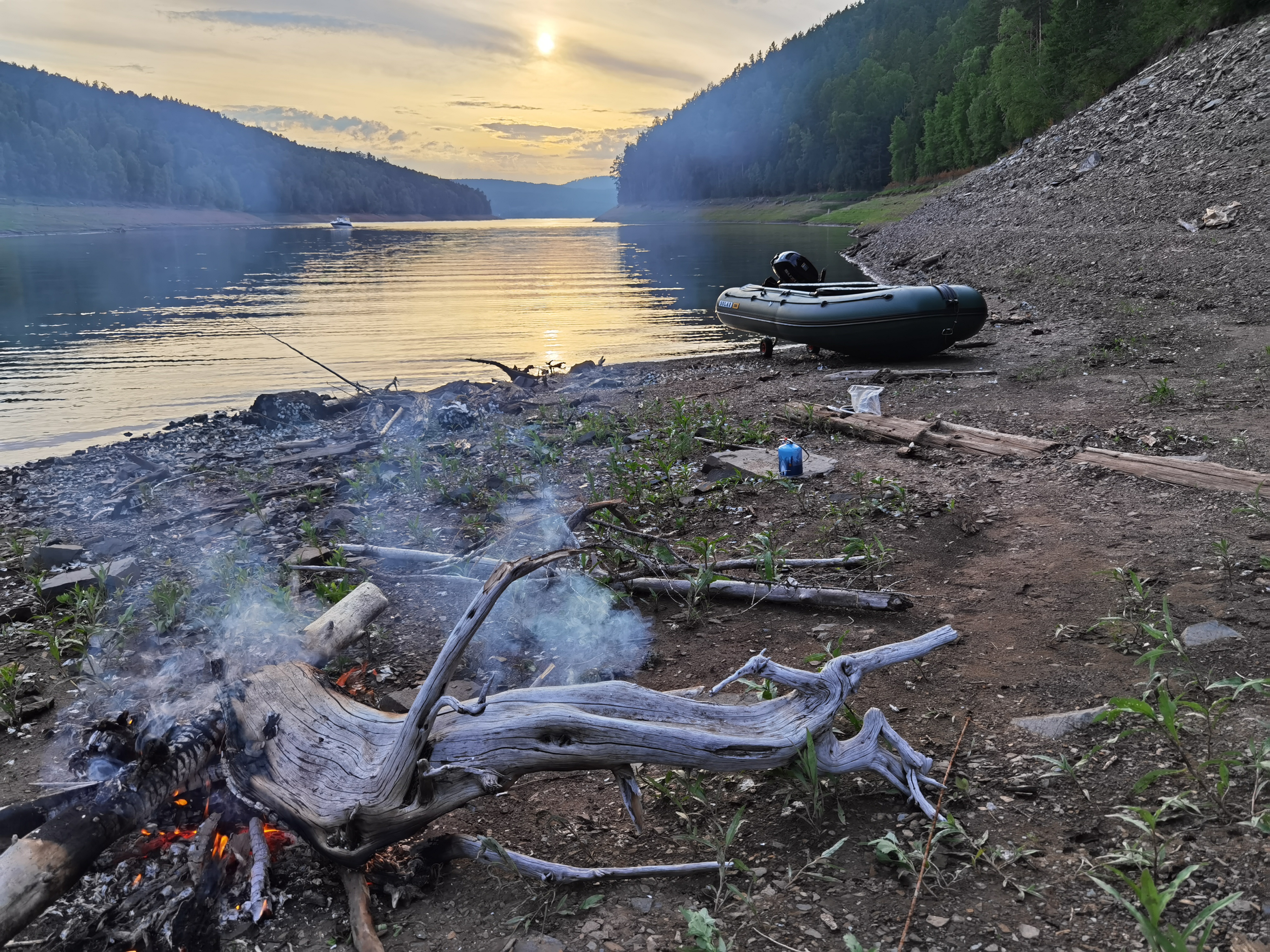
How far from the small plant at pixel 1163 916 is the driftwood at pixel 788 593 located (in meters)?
2.50

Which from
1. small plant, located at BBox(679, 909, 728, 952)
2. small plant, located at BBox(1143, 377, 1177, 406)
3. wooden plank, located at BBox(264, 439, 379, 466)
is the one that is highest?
small plant, located at BBox(1143, 377, 1177, 406)

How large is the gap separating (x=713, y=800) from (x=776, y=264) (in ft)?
51.9

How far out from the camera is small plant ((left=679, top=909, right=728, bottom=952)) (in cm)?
250

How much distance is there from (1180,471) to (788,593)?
355cm

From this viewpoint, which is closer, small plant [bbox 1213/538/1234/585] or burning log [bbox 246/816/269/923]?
burning log [bbox 246/816/269/923]

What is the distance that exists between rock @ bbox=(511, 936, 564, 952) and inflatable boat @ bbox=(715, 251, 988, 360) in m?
12.8

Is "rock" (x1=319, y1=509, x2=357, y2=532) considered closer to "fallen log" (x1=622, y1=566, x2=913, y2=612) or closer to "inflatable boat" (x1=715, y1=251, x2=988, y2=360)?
"fallen log" (x1=622, y1=566, x2=913, y2=612)

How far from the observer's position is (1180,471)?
6.26 m

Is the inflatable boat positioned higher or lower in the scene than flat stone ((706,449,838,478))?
higher

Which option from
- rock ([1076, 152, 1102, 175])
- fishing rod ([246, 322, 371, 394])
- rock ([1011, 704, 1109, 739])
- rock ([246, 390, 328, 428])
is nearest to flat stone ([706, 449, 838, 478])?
rock ([1011, 704, 1109, 739])

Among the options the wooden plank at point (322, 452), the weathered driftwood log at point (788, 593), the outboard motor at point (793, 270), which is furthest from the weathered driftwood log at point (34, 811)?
the outboard motor at point (793, 270)

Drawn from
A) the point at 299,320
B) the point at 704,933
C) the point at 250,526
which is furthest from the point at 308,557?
the point at 299,320

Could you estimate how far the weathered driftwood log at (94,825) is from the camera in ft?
9.07

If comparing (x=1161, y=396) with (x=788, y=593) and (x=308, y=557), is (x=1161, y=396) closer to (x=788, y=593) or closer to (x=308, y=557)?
(x=788, y=593)
